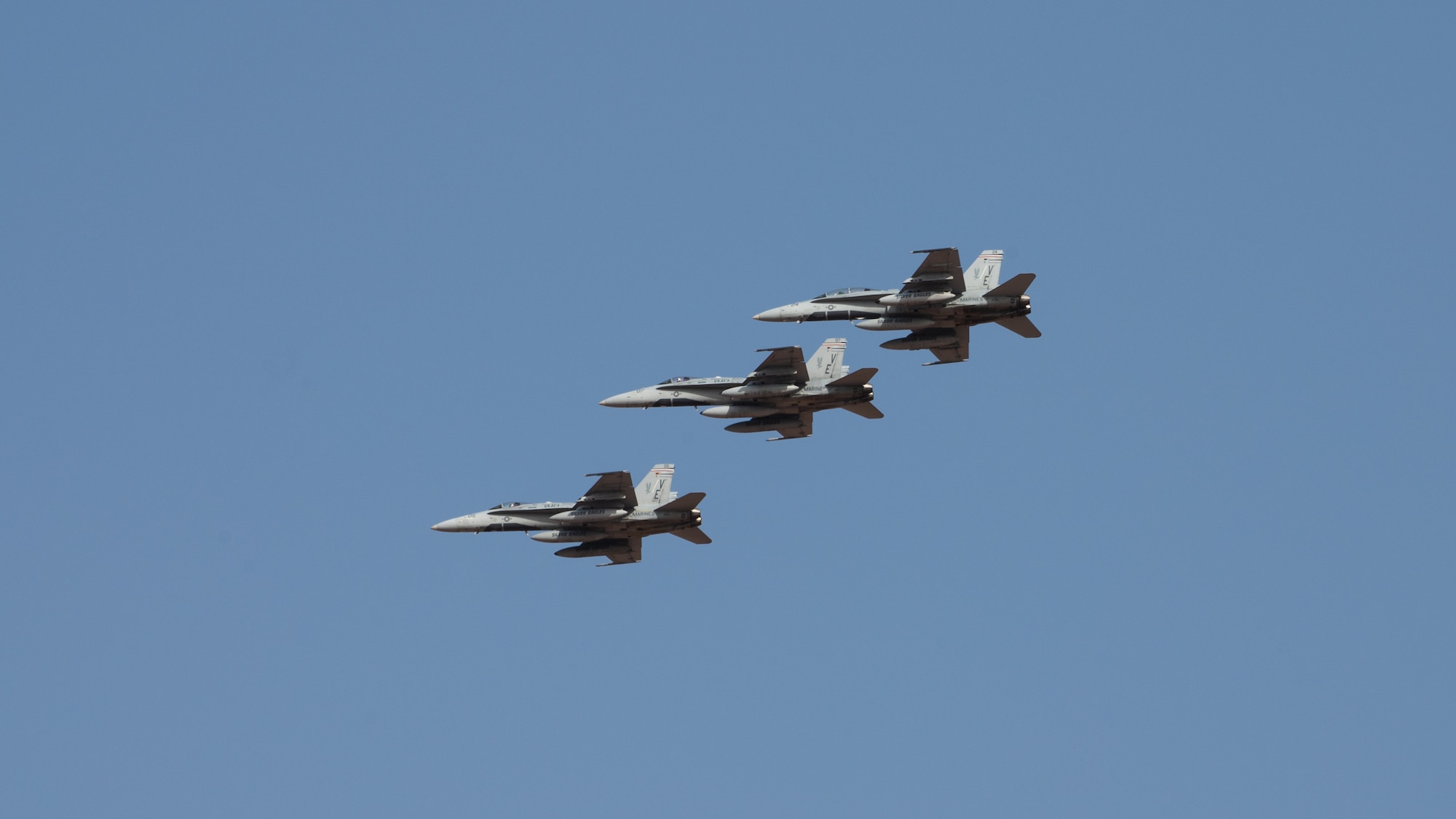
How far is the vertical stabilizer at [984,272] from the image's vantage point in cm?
11731

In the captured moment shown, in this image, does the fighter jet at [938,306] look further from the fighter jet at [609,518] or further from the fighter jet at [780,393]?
the fighter jet at [609,518]

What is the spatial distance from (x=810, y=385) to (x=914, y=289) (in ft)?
23.7

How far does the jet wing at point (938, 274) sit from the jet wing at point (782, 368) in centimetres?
649

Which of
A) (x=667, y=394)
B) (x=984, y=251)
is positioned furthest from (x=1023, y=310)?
(x=667, y=394)

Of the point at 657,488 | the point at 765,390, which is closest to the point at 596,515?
the point at 657,488

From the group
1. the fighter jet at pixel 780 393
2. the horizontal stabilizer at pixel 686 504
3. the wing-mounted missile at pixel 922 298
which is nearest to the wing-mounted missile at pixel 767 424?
the fighter jet at pixel 780 393

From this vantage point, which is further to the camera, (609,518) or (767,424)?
(767,424)

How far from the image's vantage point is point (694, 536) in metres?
118

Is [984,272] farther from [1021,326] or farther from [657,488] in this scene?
[657,488]

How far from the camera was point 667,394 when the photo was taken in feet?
395

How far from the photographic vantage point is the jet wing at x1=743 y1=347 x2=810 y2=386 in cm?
11638

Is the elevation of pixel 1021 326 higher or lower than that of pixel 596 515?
higher

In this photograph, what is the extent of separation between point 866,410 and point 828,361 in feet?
10.4

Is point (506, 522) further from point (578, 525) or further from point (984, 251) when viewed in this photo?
point (984, 251)
